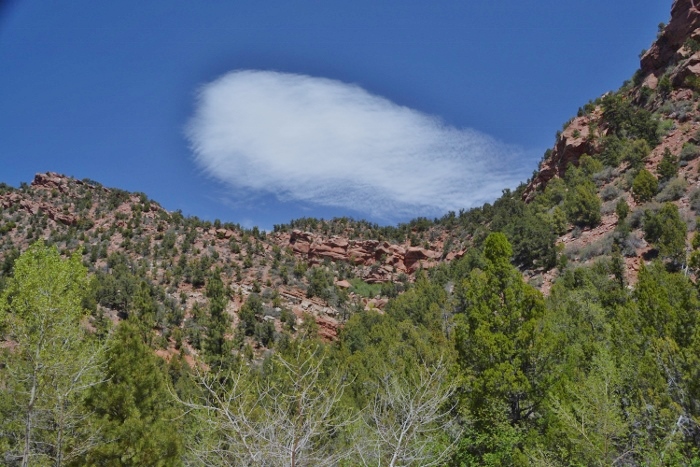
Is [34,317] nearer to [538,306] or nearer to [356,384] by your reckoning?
[538,306]

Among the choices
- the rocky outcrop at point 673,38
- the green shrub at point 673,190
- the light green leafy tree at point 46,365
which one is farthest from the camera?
the rocky outcrop at point 673,38

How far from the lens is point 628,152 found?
4781 centimetres

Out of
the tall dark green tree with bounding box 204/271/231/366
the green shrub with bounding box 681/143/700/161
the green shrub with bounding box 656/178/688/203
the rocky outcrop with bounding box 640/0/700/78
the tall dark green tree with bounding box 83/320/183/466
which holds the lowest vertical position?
the tall dark green tree with bounding box 83/320/183/466

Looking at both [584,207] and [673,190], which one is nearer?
[673,190]

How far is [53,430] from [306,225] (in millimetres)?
72091

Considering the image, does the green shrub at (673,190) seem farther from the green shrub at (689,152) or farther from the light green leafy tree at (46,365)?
the light green leafy tree at (46,365)

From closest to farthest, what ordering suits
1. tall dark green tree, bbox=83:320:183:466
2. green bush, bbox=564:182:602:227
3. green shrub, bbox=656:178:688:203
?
tall dark green tree, bbox=83:320:183:466 < green shrub, bbox=656:178:688:203 < green bush, bbox=564:182:602:227

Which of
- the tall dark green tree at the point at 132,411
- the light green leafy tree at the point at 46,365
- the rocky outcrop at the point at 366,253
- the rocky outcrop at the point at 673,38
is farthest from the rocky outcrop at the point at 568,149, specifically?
the light green leafy tree at the point at 46,365

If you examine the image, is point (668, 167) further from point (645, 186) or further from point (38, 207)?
point (38, 207)

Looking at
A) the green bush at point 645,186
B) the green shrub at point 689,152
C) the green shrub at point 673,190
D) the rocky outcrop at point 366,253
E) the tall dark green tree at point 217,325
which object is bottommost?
the tall dark green tree at point 217,325

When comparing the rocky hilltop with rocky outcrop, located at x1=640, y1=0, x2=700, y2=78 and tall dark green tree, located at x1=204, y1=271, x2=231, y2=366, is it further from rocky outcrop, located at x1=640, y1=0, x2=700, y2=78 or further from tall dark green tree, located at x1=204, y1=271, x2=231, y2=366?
tall dark green tree, located at x1=204, y1=271, x2=231, y2=366

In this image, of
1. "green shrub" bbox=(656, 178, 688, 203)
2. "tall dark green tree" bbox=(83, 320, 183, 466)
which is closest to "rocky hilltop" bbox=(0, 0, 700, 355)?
"green shrub" bbox=(656, 178, 688, 203)

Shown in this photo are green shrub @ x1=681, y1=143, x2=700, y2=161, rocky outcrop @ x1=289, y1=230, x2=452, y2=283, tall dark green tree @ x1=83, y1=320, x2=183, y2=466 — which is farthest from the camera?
rocky outcrop @ x1=289, y1=230, x2=452, y2=283

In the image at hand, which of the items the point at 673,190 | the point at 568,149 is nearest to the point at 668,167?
the point at 673,190
